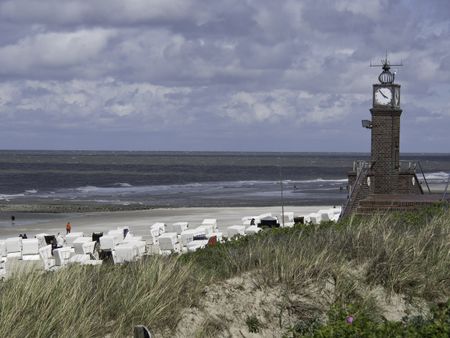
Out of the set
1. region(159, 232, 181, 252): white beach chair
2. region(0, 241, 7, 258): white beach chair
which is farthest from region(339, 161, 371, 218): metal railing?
region(0, 241, 7, 258): white beach chair

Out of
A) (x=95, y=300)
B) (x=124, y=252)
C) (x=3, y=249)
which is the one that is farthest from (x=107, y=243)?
(x=95, y=300)

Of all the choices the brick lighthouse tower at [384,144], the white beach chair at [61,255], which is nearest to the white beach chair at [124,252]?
the white beach chair at [61,255]

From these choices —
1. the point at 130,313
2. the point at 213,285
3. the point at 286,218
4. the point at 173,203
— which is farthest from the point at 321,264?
the point at 173,203

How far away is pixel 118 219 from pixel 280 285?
103 feet

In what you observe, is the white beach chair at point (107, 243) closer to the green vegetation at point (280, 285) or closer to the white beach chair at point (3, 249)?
the white beach chair at point (3, 249)

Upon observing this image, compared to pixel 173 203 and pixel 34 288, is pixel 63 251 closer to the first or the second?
pixel 34 288

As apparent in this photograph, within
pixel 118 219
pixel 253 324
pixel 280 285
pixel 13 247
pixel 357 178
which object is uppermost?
pixel 357 178

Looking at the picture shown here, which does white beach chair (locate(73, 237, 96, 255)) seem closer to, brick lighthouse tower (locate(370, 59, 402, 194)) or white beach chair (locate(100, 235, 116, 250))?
white beach chair (locate(100, 235, 116, 250))

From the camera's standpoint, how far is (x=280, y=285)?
908 centimetres

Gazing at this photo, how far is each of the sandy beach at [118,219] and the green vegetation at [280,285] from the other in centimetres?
2201

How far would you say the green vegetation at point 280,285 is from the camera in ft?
23.4

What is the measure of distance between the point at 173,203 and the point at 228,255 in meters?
45.7

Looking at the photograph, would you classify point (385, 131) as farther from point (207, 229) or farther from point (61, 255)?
point (61, 255)

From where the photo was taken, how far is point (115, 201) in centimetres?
5794
